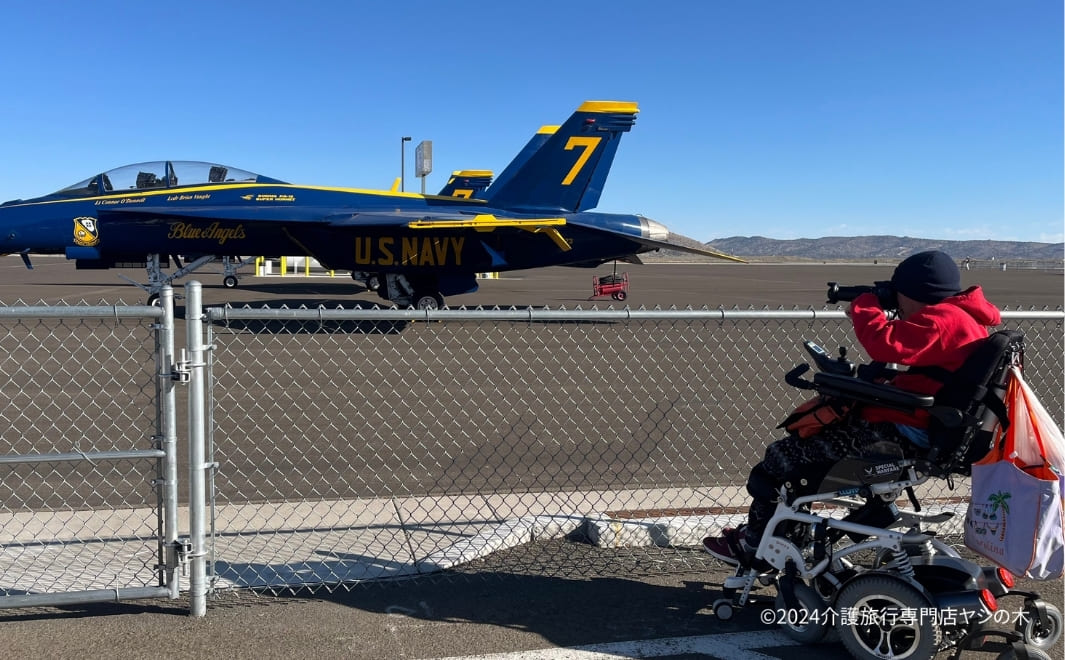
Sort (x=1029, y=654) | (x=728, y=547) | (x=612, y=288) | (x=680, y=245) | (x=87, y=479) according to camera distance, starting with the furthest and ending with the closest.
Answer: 1. (x=612, y=288)
2. (x=680, y=245)
3. (x=87, y=479)
4. (x=728, y=547)
5. (x=1029, y=654)

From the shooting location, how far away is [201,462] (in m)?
3.43

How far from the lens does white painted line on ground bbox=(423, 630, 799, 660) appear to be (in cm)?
319

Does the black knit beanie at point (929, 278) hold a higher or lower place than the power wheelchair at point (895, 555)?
higher

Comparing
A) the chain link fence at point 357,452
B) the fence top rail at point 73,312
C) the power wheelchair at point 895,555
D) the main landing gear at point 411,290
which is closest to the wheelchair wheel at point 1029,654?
the power wheelchair at point 895,555

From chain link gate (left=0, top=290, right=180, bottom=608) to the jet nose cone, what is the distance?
34.4 ft

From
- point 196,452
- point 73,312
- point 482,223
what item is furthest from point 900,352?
point 482,223

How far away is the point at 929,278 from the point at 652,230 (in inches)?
547

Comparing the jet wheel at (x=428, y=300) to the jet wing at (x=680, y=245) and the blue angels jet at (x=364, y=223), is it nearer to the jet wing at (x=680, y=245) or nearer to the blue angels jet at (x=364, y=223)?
the blue angels jet at (x=364, y=223)

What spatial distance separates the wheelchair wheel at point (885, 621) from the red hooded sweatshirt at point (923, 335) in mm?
641

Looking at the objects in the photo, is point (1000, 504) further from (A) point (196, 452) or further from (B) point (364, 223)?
(B) point (364, 223)

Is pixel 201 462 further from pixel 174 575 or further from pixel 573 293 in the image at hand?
pixel 573 293

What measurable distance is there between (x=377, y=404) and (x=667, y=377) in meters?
3.65

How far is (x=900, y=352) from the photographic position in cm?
307

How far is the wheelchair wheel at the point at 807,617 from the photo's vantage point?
321cm
